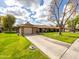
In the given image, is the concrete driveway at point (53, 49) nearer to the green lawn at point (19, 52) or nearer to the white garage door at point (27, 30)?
the green lawn at point (19, 52)

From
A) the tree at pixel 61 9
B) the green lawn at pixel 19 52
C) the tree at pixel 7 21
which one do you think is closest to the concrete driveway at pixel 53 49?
the green lawn at pixel 19 52

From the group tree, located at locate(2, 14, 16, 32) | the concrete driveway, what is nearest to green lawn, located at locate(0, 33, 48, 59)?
the concrete driveway

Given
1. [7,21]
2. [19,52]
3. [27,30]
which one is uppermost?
[7,21]

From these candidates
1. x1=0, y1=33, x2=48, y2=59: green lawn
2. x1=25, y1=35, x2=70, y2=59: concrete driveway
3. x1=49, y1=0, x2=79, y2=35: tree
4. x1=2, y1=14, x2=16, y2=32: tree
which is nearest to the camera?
x1=25, y1=35, x2=70, y2=59: concrete driveway

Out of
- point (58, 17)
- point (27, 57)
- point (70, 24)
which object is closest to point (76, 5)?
point (58, 17)

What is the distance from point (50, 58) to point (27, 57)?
1805 mm

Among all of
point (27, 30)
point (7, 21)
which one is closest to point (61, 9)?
point (27, 30)

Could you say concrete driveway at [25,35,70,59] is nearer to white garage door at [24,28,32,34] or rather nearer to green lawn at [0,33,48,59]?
green lawn at [0,33,48,59]

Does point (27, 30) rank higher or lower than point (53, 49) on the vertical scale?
higher

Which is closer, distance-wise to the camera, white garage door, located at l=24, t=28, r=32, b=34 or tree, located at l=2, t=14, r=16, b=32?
white garage door, located at l=24, t=28, r=32, b=34

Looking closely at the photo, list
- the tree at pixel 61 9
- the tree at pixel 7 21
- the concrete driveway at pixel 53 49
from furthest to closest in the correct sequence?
the tree at pixel 7 21
the tree at pixel 61 9
the concrete driveway at pixel 53 49

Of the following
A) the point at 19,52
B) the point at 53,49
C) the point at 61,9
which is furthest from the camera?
the point at 61,9

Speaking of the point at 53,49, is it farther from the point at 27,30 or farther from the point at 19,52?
the point at 27,30

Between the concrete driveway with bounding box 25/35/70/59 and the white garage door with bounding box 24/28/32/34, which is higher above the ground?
the white garage door with bounding box 24/28/32/34
